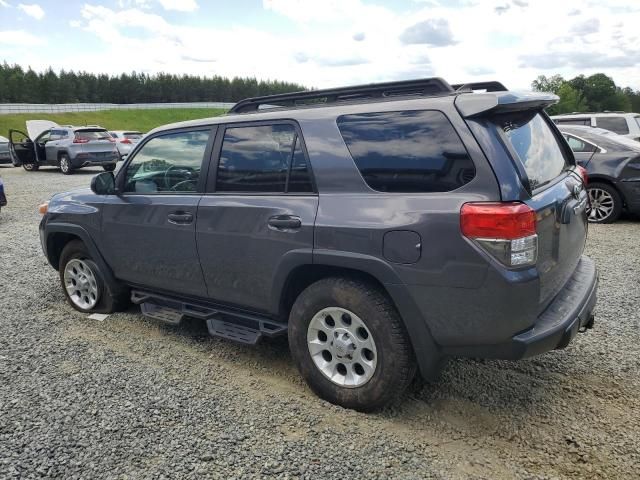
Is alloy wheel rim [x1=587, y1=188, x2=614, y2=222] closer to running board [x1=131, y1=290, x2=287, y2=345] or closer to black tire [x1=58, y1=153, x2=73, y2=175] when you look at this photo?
running board [x1=131, y1=290, x2=287, y2=345]

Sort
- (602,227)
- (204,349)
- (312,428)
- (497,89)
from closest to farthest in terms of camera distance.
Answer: (312,428) < (497,89) < (204,349) < (602,227)

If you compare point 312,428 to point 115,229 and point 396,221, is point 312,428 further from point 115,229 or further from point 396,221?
point 115,229

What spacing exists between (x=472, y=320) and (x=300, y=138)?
4.94 ft

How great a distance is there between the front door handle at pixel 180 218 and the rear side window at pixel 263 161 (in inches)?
11.8

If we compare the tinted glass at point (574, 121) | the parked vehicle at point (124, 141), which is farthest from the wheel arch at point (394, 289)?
the parked vehicle at point (124, 141)

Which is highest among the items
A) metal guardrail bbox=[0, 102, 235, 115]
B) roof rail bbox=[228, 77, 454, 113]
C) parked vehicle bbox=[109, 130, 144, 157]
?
metal guardrail bbox=[0, 102, 235, 115]

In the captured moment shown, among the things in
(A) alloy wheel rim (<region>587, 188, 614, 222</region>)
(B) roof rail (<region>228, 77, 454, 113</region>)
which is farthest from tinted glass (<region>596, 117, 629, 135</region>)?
(B) roof rail (<region>228, 77, 454, 113</region>)

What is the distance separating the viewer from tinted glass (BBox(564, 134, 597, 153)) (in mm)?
8234

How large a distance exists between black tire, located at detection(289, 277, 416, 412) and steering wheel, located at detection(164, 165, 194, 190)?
52.6 inches

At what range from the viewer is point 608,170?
795cm

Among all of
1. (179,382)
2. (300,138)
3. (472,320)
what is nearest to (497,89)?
(300,138)

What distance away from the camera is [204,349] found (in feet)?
12.9

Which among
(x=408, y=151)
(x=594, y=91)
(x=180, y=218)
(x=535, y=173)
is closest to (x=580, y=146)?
(x=535, y=173)

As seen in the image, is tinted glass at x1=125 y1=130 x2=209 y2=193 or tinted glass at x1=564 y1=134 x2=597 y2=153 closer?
tinted glass at x1=125 y1=130 x2=209 y2=193
